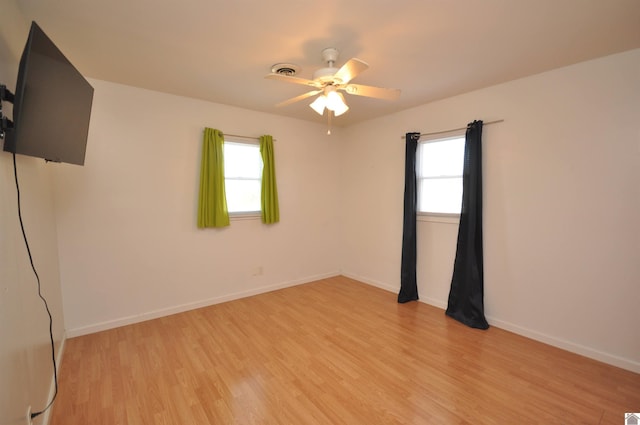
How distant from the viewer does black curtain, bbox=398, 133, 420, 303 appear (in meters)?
3.56

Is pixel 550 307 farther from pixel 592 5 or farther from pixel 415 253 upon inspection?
pixel 592 5

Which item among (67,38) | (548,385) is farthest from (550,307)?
(67,38)

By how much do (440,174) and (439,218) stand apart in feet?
1.78

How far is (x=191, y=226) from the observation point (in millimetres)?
3379

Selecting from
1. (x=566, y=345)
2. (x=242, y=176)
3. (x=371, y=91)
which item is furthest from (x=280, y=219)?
(x=566, y=345)

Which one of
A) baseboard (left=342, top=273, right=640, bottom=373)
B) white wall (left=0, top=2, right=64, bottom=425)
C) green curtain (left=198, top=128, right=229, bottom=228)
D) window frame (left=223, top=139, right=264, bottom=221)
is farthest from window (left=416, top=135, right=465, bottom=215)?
white wall (left=0, top=2, right=64, bottom=425)

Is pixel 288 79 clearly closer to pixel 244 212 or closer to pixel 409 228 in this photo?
pixel 244 212

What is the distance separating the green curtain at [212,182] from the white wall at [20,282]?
54.9 inches

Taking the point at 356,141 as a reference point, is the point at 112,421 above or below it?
below

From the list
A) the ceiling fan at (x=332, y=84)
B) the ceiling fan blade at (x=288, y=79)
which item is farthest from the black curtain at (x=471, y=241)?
the ceiling fan blade at (x=288, y=79)

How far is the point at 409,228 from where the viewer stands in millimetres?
3598

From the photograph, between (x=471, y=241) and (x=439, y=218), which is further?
(x=439, y=218)

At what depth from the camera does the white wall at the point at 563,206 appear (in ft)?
7.34

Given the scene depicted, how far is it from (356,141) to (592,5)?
299 cm
